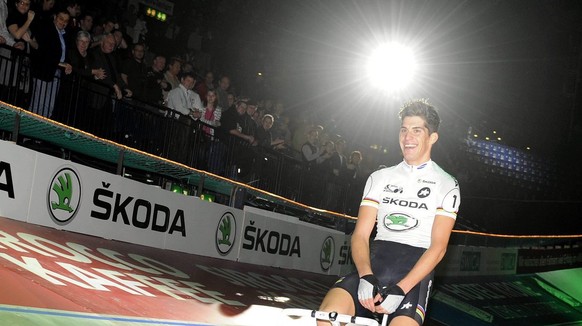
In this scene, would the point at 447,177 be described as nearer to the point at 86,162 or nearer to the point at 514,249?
the point at 86,162

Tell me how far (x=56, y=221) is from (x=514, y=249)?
13.8 m

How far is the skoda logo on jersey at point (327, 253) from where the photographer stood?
1531 cm

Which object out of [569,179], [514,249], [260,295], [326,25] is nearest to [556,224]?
[569,179]

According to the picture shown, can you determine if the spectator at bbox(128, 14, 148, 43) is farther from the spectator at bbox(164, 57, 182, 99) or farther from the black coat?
the black coat

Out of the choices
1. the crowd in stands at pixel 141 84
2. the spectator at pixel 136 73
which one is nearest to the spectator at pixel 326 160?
the crowd in stands at pixel 141 84

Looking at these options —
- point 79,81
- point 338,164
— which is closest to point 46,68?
point 79,81

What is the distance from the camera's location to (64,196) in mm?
9055

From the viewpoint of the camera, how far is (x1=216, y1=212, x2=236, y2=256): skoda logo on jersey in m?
12.0

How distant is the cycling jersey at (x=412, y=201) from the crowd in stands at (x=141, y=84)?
20.6 feet

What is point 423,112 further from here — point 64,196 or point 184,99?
point 184,99

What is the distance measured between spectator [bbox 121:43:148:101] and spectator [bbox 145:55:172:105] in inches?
3.4

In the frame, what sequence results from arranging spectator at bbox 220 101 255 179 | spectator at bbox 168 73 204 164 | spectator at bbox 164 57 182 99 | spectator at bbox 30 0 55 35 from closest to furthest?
spectator at bbox 30 0 55 35, spectator at bbox 168 73 204 164, spectator at bbox 164 57 182 99, spectator at bbox 220 101 255 179

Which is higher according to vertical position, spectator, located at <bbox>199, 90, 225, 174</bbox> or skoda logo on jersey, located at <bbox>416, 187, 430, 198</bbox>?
spectator, located at <bbox>199, 90, 225, 174</bbox>

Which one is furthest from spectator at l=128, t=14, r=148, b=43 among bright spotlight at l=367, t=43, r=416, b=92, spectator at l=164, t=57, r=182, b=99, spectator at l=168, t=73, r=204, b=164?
bright spotlight at l=367, t=43, r=416, b=92
